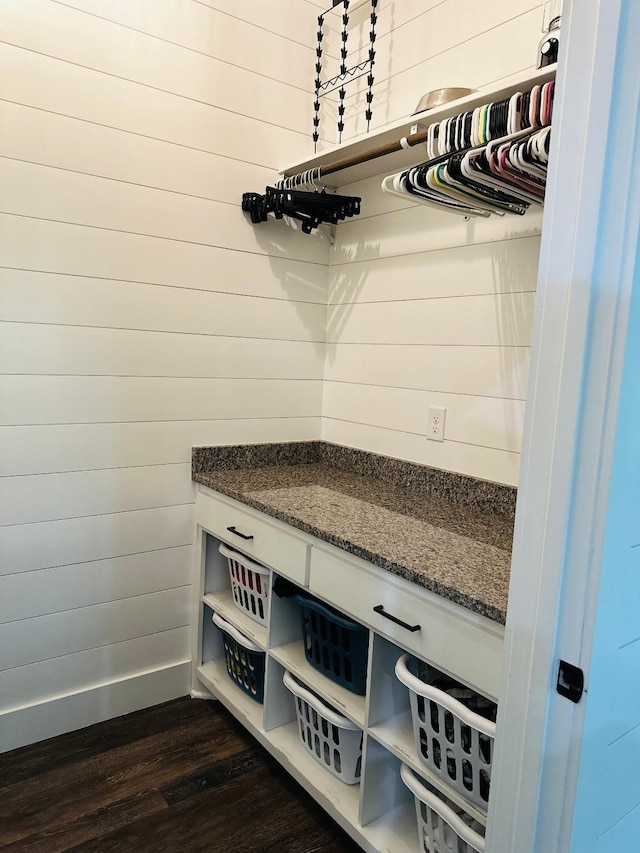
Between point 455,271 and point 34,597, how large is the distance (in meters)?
1.69

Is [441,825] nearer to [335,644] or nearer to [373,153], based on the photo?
[335,644]

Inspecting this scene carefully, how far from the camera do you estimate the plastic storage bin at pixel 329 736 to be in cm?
156

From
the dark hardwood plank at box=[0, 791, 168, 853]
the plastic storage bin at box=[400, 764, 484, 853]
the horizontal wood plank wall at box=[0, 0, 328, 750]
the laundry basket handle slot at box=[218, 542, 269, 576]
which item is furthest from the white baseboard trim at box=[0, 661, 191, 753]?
the plastic storage bin at box=[400, 764, 484, 853]

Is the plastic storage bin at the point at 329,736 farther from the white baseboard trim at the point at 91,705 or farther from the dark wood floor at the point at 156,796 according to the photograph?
the white baseboard trim at the point at 91,705

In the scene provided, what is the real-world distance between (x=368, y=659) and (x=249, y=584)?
59 centimetres

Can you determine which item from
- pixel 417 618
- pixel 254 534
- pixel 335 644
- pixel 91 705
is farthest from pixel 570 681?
pixel 91 705

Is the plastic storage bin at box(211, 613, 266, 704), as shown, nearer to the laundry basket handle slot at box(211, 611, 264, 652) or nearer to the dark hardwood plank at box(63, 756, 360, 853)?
the laundry basket handle slot at box(211, 611, 264, 652)

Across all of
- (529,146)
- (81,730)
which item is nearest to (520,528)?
(529,146)

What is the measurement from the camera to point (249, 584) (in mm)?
1926

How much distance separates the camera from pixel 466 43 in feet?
5.85

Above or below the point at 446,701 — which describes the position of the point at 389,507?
above

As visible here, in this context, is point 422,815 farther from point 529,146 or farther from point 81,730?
point 529,146

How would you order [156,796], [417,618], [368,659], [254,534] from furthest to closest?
[254,534] → [156,796] → [368,659] → [417,618]

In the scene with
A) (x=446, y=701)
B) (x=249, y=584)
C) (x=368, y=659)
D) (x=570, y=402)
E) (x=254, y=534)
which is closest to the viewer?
(x=570, y=402)
